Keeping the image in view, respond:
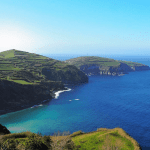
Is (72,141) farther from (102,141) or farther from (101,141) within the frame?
(102,141)

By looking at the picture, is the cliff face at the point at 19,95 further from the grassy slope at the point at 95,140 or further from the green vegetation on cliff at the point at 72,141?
the green vegetation on cliff at the point at 72,141

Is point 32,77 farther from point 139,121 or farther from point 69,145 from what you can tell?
point 69,145

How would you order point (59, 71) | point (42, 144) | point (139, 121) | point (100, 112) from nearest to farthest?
1. point (42, 144)
2. point (139, 121)
3. point (100, 112)
4. point (59, 71)

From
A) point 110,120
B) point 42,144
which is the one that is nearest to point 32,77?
point 110,120

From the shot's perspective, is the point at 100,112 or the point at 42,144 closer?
the point at 42,144

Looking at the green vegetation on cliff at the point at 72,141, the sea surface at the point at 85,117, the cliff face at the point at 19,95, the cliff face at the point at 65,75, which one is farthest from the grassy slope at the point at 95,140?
the cliff face at the point at 65,75

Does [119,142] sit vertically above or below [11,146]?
below

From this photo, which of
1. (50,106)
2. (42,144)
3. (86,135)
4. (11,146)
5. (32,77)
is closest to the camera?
(11,146)

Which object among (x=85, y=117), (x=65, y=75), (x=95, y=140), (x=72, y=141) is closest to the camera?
(x=72, y=141)

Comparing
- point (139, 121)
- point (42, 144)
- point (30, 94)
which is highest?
point (42, 144)

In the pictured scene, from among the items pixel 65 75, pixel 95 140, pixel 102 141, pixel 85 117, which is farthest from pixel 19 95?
pixel 65 75
